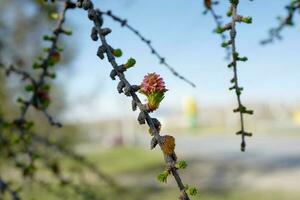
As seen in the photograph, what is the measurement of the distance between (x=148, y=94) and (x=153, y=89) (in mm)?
15

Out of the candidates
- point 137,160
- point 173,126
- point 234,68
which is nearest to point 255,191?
point 137,160

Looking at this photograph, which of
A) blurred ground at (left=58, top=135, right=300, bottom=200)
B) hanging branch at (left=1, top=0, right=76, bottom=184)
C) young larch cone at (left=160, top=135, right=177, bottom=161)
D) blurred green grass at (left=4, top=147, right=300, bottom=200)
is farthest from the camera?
blurred ground at (left=58, top=135, right=300, bottom=200)

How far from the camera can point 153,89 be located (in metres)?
1.05

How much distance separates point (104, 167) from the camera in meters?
27.8

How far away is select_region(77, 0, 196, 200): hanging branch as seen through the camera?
86 cm

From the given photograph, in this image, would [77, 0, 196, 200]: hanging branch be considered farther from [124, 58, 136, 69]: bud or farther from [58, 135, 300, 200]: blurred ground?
[58, 135, 300, 200]: blurred ground

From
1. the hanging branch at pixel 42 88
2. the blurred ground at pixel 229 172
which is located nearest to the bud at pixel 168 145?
the hanging branch at pixel 42 88

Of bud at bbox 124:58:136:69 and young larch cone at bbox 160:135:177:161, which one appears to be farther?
bud at bbox 124:58:136:69

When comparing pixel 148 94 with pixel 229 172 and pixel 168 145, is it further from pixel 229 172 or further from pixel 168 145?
pixel 229 172

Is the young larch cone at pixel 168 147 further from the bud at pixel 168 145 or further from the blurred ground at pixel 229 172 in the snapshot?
the blurred ground at pixel 229 172

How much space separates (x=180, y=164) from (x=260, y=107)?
6294 centimetres

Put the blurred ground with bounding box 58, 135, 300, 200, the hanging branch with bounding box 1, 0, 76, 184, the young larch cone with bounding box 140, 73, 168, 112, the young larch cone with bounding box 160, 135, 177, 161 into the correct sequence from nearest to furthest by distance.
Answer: the young larch cone with bounding box 160, 135, 177, 161
the young larch cone with bounding box 140, 73, 168, 112
the hanging branch with bounding box 1, 0, 76, 184
the blurred ground with bounding box 58, 135, 300, 200

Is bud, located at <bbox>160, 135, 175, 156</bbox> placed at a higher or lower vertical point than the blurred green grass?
lower

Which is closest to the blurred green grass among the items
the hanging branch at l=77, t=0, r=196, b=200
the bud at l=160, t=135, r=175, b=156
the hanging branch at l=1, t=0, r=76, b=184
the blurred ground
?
the blurred ground
